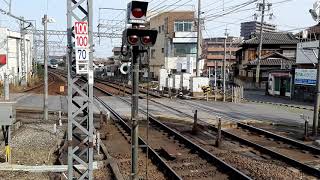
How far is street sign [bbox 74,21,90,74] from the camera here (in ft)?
20.8

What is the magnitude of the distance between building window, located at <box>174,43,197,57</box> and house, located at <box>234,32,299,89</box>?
7.73 metres

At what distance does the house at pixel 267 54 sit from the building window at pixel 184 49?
7729mm

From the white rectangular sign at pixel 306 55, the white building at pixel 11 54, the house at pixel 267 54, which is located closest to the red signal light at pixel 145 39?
the white rectangular sign at pixel 306 55

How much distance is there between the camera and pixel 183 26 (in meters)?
58.8

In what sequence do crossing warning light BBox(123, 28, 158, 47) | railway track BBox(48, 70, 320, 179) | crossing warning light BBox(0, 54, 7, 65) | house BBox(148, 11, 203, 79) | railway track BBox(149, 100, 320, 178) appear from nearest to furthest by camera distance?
crossing warning light BBox(123, 28, 158, 47) < railway track BBox(48, 70, 320, 179) < railway track BBox(149, 100, 320, 178) < crossing warning light BBox(0, 54, 7, 65) < house BBox(148, 11, 203, 79)

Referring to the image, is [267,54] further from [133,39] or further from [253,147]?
[133,39]

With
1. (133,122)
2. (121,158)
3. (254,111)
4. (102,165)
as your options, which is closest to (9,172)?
(102,165)

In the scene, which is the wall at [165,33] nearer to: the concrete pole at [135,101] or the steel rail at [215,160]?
the steel rail at [215,160]

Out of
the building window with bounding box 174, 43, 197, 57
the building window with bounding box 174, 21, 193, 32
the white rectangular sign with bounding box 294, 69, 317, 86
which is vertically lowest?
the white rectangular sign with bounding box 294, 69, 317, 86

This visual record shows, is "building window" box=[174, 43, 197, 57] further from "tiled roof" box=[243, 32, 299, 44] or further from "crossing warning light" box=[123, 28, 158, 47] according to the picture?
"crossing warning light" box=[123, 28, 158, 47]

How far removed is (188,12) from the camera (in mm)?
61719

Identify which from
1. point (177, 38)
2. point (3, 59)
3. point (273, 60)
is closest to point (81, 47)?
point (3, 59)

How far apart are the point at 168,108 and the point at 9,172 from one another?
15990mm

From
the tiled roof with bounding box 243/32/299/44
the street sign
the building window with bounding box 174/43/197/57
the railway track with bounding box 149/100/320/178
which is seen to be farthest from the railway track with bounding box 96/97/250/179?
the building window with bounding box 174/43/197/57
